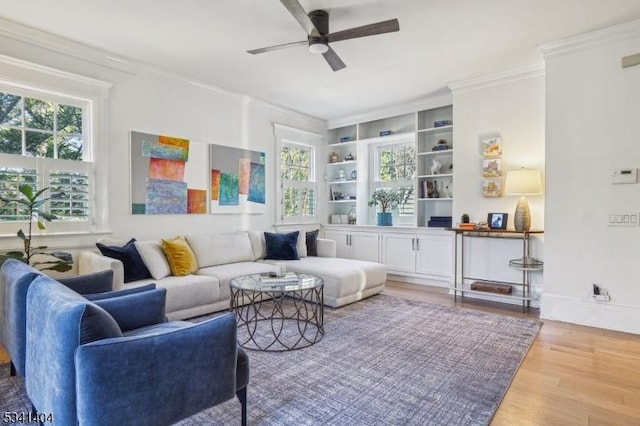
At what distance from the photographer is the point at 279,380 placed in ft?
7.68

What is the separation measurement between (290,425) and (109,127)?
356 cm

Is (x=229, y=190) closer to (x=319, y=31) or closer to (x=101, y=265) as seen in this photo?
(x=101, y=265)

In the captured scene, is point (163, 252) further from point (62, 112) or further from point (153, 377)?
point (153, 377)

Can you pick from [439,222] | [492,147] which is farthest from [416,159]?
[492,147]

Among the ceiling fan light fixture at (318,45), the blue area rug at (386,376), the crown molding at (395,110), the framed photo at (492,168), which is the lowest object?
the blue area rug at (386,376)

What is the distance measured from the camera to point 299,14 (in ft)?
8.39

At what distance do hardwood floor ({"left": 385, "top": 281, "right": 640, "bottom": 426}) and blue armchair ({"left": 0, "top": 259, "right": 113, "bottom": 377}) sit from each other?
8.68 ft

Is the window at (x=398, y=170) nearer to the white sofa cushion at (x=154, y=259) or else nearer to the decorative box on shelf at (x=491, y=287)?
the decorative box on shelf at (x=491, y=287)

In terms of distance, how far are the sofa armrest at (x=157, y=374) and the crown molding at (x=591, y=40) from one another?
407cm

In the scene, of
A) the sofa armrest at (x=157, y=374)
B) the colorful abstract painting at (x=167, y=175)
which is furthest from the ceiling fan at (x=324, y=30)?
the sofa armrest at (x=157, y=374)

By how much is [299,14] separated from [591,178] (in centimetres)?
318

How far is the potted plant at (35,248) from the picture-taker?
2939mm

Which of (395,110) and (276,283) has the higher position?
(395,110)

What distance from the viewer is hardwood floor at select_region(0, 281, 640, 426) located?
1.96 m
